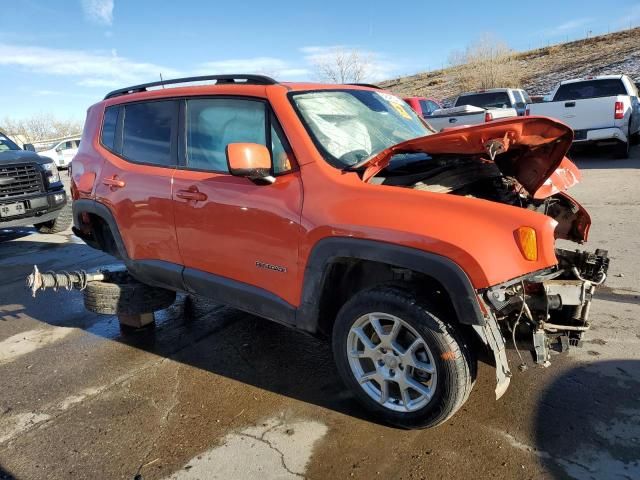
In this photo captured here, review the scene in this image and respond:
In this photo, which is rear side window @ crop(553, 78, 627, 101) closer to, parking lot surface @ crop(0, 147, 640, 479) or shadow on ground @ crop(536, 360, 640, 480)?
parking lot surface @ crop(0, 147, 640, 479)

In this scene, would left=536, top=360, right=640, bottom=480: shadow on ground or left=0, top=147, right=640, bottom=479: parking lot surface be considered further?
left=0, top=147, right=640, bottom=479: parking lot surface

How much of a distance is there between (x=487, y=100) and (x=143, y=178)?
14.7 m

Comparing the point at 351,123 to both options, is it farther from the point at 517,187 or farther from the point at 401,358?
the point at 401,358

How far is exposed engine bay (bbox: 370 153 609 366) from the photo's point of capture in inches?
104

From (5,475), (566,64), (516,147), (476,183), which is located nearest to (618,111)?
(476,183)

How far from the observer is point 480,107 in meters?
15.9

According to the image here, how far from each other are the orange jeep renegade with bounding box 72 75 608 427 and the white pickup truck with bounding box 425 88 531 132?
27.9ft

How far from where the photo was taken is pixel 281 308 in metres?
3.12

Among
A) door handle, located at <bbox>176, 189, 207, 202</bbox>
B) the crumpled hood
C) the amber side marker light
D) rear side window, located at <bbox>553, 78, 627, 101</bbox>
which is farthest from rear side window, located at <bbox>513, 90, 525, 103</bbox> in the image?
the amber side marker light

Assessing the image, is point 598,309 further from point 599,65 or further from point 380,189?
point 599,65

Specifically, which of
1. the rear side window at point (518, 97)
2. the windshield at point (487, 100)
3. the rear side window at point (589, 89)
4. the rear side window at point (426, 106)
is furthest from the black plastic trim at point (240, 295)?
the rear side window at point (518, 97)

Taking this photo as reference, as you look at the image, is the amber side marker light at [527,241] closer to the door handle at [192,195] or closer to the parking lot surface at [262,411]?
the parking lot surface at [262,411]

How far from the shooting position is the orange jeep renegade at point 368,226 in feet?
8.13

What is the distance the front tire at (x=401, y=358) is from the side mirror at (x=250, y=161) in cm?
90
